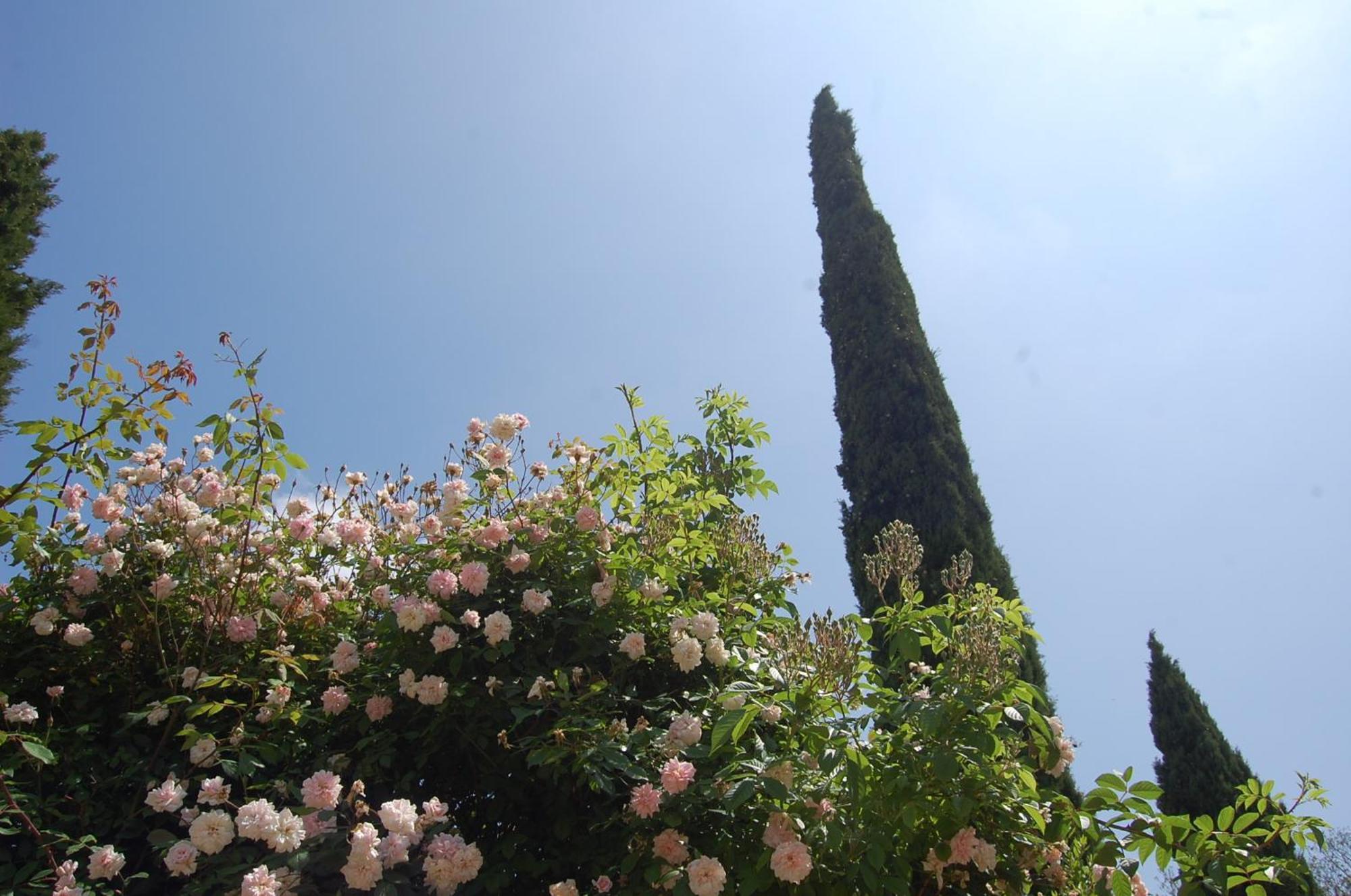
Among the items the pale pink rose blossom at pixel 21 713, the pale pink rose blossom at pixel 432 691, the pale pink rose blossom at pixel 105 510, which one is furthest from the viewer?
the pale pink rose blossom at pixel 105 510

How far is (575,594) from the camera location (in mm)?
2951

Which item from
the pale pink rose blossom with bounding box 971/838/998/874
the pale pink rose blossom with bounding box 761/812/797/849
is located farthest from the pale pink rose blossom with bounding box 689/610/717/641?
the pale pink rose blossom with bounding box 971/838/998/874

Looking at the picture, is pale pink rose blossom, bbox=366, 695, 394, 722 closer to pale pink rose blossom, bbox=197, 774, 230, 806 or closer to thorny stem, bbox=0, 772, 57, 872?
pale pink rose blossom, bbox=197, 774, 230, 806

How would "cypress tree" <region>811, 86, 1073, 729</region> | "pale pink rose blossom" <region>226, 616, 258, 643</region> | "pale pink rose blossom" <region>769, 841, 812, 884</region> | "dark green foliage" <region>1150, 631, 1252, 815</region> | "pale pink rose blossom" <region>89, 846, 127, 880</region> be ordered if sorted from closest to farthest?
"pale pink rose blossom" <region>769, 841, 812, 884</region> → "pale pink rose blossom" <region>89, 846, 127, 880</region> → "pale pink rose blossom" <region>226, 616, 258, 643</region> → "cypress tree" <region>811, 86, 1073, 729</region> → "dark green foliage" <region>1150, 631, 1252, 815</region>

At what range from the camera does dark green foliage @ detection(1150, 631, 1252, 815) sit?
8570mm

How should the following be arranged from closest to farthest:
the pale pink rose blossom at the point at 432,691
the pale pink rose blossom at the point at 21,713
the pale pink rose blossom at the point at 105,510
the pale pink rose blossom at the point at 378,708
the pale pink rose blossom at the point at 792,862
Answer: the pale pink rose blossom at the point at 792,862 < the pale pink rose blossom at the point at 21,713 < the pale pink rose blossom at the point at 432,691 < the pale pink rose blossom at the point at 378,708 < the pale pink rose blossom at the point at 105,510

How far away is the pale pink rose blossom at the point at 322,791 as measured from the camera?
2219 mm

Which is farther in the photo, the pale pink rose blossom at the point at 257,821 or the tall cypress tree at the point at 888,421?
the tall cypress tree at the point at 888,421

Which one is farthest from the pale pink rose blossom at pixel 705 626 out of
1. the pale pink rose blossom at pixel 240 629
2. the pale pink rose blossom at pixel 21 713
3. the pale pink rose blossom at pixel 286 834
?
the pale pink rose blossom at pixel 21 713

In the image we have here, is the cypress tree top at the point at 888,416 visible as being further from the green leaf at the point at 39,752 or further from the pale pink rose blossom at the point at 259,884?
the green leaf at the point at 39,752

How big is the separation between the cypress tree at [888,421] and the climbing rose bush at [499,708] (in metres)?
4.36

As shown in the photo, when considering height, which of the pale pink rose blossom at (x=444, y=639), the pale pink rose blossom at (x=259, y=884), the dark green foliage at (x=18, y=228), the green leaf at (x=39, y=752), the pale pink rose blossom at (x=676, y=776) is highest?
the dark green foliage at (x=18, y=228)

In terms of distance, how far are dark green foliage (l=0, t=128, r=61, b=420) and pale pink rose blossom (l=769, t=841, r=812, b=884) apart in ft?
31.4

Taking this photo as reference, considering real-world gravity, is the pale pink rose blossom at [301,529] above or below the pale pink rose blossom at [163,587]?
above
